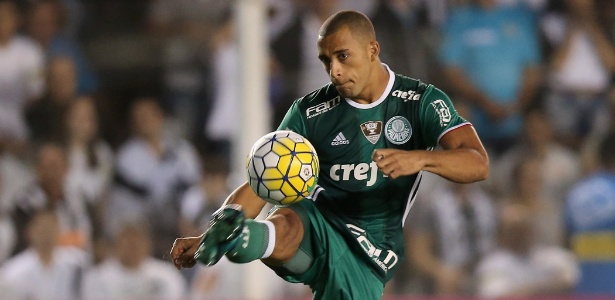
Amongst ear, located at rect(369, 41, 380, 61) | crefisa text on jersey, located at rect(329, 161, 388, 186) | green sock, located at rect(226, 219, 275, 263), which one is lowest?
green sock, located at rect(226, 219, 275, 263)

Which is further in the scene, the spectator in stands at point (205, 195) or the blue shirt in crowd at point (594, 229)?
the spectator in stands at point (205, 195)

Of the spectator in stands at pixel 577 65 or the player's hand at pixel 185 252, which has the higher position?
the player's hand at pixel 185 252

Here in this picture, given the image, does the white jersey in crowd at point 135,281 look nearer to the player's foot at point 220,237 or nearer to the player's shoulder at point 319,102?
the player's shoulder at point 319,102

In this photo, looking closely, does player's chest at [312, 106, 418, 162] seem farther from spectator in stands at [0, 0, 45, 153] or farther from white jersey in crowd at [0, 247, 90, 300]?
spectator in stands at [0, 0, 45, 153]

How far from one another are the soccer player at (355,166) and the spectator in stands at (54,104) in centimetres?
402

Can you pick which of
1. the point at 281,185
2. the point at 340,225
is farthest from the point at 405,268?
the point at 281,185

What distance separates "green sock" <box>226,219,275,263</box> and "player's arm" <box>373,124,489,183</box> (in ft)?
1.99

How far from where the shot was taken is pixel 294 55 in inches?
323

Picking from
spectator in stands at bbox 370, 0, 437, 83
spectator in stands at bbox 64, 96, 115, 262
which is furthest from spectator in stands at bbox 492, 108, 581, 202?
spectator in stands at bbox 64, 96, 115, 262

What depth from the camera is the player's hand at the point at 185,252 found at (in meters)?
4.05

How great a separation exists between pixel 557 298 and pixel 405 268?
3.86 ft

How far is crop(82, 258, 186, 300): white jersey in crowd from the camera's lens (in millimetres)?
7758

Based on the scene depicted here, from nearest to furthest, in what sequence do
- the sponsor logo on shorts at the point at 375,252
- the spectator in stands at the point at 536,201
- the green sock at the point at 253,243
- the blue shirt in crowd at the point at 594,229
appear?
the green sock at the point at 253,243 < the sponsor logo on shorts at the point at 375,252 < the blue shirt in crowd at the point at 594,229 < the spectator in stands at the point at 536,201

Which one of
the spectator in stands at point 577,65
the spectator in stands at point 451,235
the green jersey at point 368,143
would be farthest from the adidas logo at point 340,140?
the spectator in stands at point 577,65
